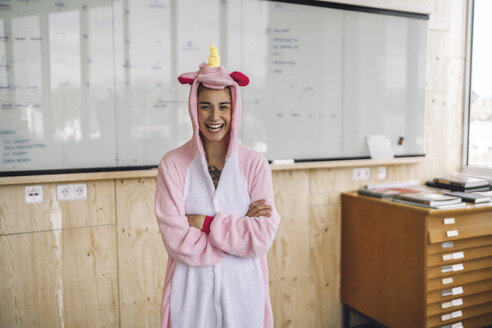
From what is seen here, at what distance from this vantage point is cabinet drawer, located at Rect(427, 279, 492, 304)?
2.30 metres

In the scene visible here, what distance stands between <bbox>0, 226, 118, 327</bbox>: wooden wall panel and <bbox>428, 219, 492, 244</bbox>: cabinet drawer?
1.74 meters

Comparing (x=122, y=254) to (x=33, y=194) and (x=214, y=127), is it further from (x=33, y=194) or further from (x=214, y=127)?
(x=214, y=127)

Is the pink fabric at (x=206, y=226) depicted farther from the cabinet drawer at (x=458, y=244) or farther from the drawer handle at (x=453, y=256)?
the drawer handle at (x=453, y=256)

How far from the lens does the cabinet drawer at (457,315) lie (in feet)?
7.61

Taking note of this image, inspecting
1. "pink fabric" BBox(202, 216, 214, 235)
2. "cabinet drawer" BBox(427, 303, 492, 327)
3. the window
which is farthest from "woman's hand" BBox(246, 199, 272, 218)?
the window

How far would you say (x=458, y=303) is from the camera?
2.41 metres

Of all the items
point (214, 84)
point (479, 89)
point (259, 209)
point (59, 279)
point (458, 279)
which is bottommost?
point (458, 279)

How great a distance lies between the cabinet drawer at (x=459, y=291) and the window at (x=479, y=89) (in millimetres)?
889

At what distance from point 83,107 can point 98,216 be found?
Result: 0.57 m

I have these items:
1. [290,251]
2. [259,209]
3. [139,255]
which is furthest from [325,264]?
[259,209]

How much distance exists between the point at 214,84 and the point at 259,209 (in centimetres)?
47

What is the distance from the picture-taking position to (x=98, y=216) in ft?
7.16

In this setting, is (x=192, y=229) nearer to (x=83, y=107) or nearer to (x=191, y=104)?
(x=191, y=104)

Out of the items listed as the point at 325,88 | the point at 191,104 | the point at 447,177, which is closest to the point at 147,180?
the point at 191,104
